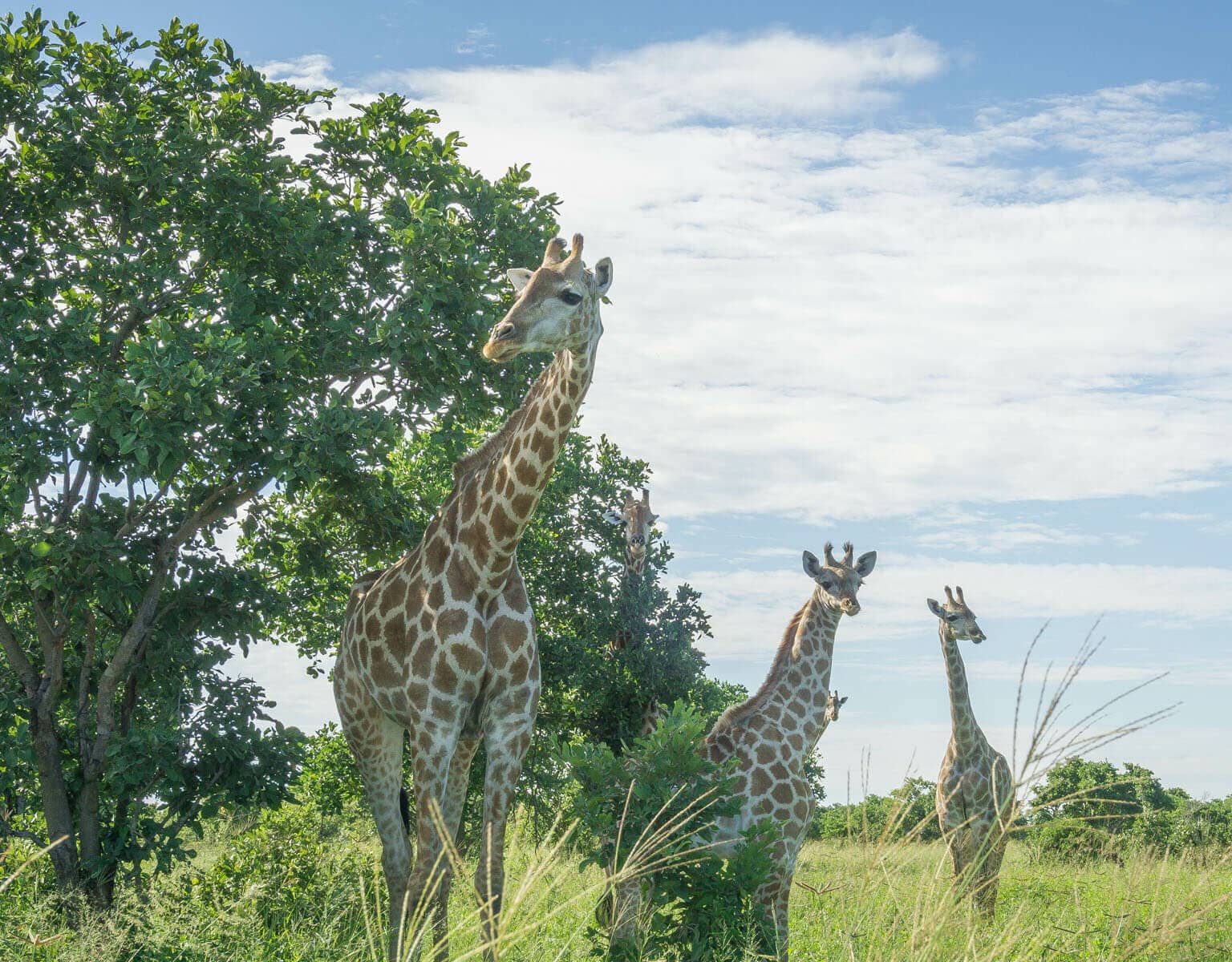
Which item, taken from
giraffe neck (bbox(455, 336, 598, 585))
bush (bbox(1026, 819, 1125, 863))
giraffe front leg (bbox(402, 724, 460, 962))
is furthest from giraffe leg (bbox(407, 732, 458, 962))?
bush (bbox(1026, 819, 1125, 863))

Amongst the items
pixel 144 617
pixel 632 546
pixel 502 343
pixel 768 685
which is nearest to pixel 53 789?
pixel 144 617

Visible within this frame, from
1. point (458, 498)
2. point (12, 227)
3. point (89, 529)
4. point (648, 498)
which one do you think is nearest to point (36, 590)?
point (89, 529)

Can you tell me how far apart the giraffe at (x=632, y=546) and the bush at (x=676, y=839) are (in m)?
10.5

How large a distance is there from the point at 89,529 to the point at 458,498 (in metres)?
4.71

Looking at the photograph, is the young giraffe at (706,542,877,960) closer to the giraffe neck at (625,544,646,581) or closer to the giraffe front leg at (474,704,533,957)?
the giraffe front leg at (474,704,533,957)

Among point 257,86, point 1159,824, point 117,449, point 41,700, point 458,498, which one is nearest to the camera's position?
point 458,498

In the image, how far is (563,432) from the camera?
28.9 ft

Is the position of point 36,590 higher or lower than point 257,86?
lower

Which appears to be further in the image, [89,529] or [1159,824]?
[1159,824]

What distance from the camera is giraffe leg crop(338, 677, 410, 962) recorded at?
10.4 metres

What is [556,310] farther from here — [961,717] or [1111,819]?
[1111,819]

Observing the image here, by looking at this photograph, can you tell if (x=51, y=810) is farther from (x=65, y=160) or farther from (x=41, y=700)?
(x=65, y=160)

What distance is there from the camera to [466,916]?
11.0 meters

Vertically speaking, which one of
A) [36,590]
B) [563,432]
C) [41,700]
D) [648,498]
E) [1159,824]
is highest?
[648,498]
